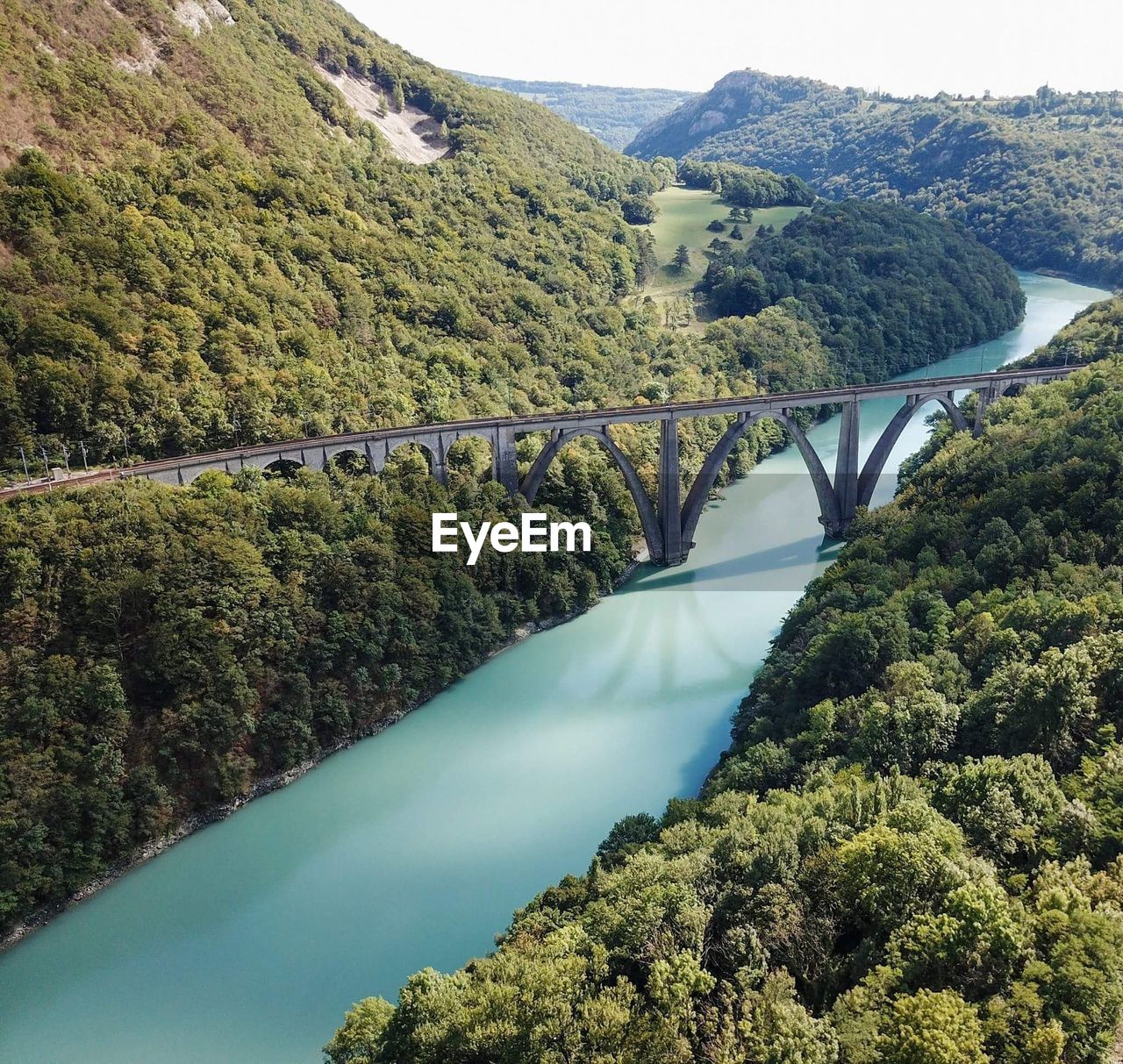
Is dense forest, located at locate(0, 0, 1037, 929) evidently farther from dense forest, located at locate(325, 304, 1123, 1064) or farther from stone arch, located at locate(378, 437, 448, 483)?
dense forest, located at locate(325, 304, 1123, 1064)

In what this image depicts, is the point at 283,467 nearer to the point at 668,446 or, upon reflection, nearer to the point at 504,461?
the point at 504,461

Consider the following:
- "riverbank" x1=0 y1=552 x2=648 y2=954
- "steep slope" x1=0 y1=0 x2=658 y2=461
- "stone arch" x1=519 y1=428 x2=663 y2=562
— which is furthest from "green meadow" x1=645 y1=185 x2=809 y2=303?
"riverbank" x1=0 y1=552 x2=648 y2=954

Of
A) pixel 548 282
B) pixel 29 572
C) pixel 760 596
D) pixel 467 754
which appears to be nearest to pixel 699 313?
pixel 548 282

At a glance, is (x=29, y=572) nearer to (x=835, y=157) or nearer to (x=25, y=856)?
(x=25, y=856)

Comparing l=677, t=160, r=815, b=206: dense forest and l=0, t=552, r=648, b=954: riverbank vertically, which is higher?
l=677, t=160, r=815, b=206: dense forest

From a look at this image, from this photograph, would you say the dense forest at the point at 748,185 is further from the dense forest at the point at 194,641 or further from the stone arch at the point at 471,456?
the dense forest at the point at 194,641
